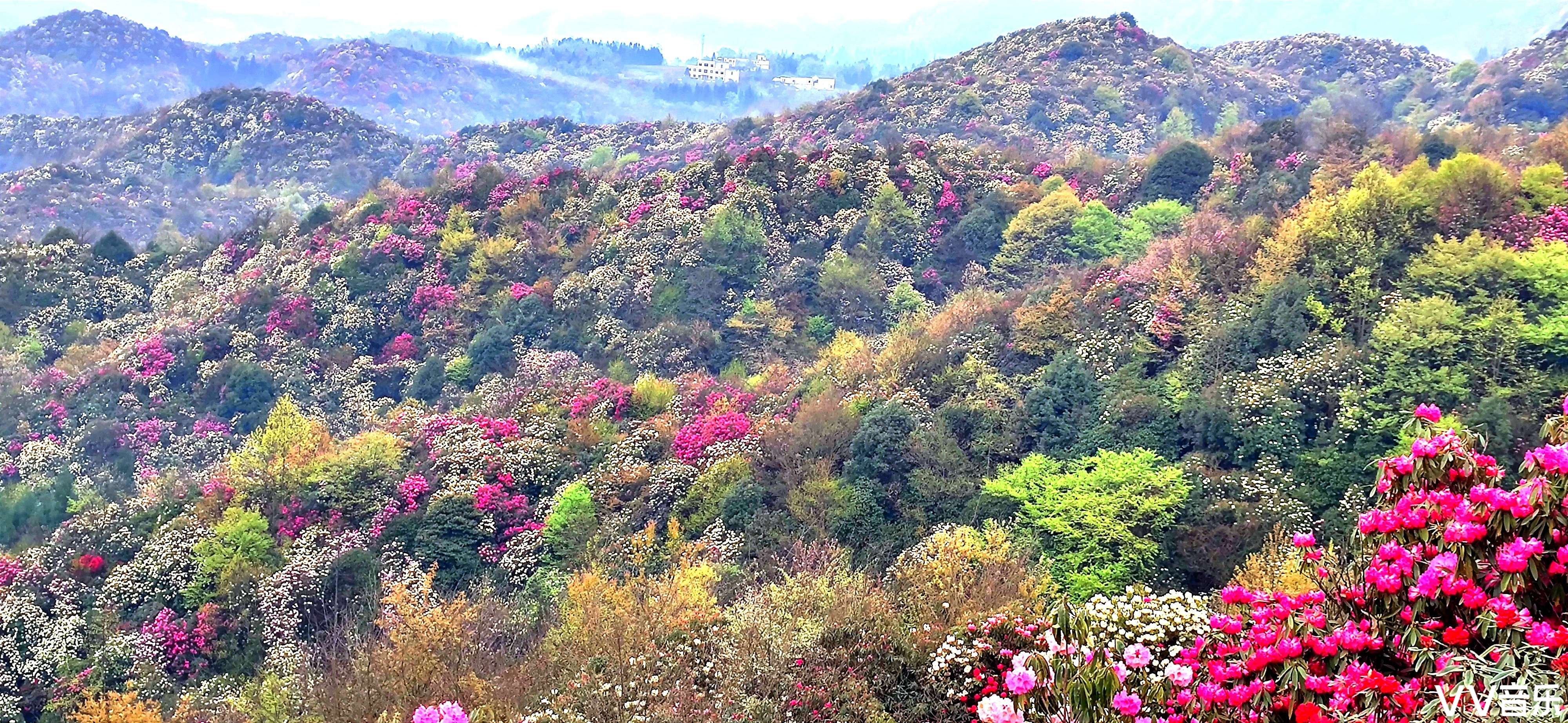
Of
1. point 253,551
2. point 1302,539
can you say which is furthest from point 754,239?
point 1302,539

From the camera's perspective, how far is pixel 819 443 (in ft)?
80.8

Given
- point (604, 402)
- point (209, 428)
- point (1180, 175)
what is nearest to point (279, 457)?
point (604, 402)

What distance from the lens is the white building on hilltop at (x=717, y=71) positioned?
188 metres

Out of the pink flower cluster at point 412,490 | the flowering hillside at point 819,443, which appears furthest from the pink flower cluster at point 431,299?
the pink flower cluster at point 412,490

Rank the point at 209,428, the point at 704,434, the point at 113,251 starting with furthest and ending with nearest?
the point at 113,251, the point at 209,428, the point at 704,434

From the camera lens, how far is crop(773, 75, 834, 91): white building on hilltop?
184000mm

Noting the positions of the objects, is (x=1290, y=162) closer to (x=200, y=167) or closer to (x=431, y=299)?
(x=431, y=299)

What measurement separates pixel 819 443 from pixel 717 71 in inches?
6841

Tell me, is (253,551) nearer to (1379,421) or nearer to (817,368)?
(817,368)

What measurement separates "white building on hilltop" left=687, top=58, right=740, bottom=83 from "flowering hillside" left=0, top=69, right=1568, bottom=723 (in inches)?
5560

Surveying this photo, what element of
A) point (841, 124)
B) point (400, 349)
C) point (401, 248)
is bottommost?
point (400, 349)

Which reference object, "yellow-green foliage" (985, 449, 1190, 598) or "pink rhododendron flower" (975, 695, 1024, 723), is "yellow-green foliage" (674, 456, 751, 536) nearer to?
"yellow-green foliage" (985, 449, 1190, 598)

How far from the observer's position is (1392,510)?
23.8 feet

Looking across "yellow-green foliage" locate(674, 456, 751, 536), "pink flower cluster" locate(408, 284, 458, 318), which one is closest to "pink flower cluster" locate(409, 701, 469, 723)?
"yellow-green foliage" locate(674, 456, 751, 536)
